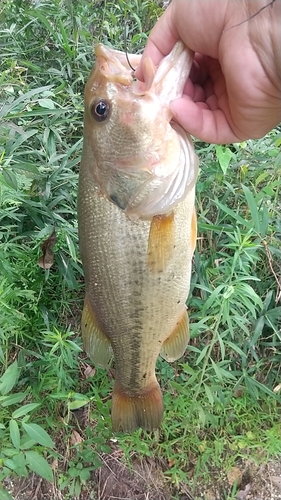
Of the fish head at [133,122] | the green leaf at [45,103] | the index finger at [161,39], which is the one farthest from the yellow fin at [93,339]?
the green leaf at [45,103]

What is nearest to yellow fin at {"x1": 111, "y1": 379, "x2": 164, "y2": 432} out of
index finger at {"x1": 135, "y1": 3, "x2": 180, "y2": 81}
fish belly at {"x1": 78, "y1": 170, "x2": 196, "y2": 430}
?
fish belly at {"x1": 78, "y1": 170, "x2": 196, "y2": 430}

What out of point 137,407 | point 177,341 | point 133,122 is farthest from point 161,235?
point 137,407

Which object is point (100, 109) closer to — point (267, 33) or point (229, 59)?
point (229, 59)

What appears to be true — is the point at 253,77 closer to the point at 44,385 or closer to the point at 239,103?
the point at 239,103

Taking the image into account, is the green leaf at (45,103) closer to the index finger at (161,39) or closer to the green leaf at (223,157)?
the green leaf at (223,157)

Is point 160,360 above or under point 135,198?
under

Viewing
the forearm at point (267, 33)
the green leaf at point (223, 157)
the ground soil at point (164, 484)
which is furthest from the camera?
the ground soil at point (164, 484)
